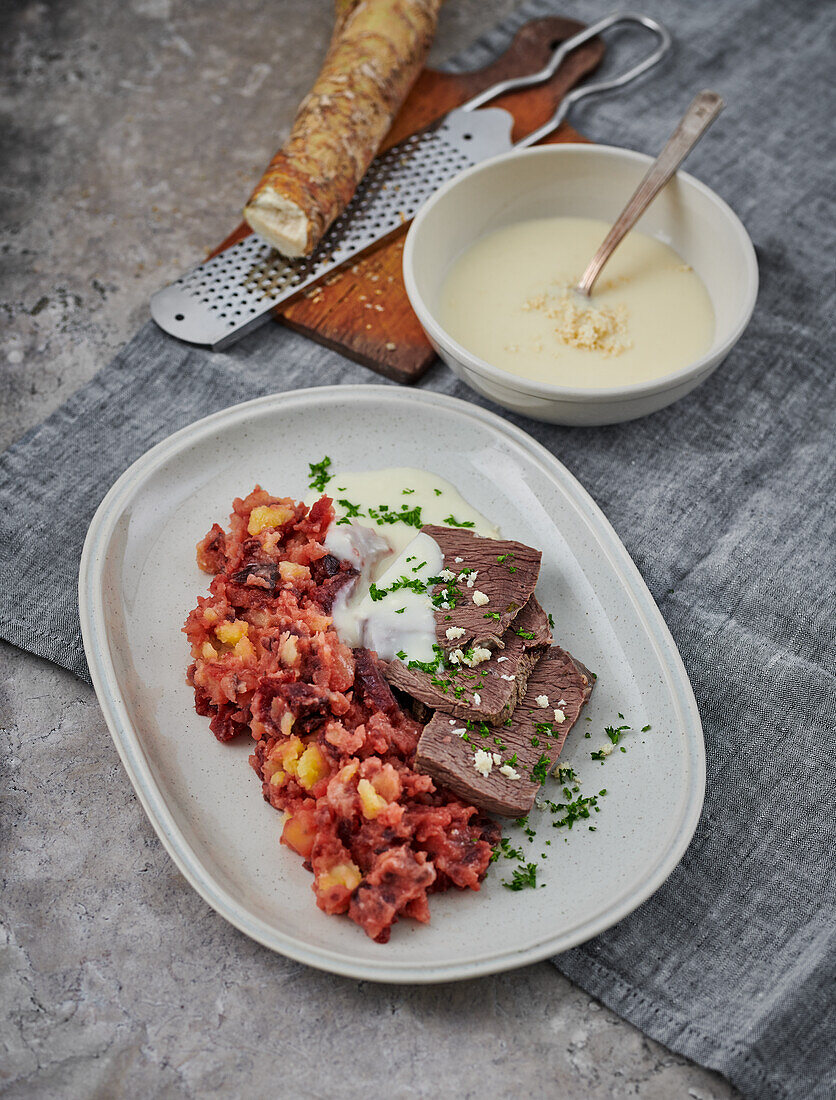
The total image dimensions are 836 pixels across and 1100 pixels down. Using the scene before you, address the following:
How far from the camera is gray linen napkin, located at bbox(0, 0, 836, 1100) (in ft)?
10.7

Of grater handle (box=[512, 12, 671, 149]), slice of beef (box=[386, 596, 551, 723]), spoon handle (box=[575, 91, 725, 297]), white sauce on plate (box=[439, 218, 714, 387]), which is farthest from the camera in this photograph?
grater handle (box=[512, 12, 671, 149])

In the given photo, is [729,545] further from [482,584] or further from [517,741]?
[517,741]

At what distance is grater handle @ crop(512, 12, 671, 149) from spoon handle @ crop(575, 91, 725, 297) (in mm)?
999

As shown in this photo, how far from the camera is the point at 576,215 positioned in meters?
5.02

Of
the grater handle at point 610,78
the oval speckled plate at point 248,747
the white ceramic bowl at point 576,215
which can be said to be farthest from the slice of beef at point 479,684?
the grater handle at point 610,78

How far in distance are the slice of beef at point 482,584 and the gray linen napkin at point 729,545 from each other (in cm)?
76

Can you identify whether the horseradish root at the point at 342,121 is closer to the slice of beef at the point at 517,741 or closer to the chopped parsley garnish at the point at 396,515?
the chopped parsley garnish at the point at 396,515

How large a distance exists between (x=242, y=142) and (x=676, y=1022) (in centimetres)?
497

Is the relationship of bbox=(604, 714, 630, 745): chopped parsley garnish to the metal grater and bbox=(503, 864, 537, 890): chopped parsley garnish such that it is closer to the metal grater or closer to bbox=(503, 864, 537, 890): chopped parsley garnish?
bbox=(503, 864, 537, 890): chopped parsley garnish

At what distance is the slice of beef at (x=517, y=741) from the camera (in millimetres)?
3242

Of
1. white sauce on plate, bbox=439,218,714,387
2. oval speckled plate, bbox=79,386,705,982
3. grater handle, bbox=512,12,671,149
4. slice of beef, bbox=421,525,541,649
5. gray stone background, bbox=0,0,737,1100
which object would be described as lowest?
gray stone background, bbox=0,0,737,1100

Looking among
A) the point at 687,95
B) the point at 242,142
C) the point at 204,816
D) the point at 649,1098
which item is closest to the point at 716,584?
the point at 649,1098

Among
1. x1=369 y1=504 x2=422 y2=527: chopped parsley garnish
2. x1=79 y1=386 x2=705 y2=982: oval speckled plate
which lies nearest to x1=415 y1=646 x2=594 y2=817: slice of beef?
x1=79 y1=386 x2=705 y2=982: oval speckled plate

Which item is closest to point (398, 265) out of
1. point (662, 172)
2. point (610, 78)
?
point (662, 172)
